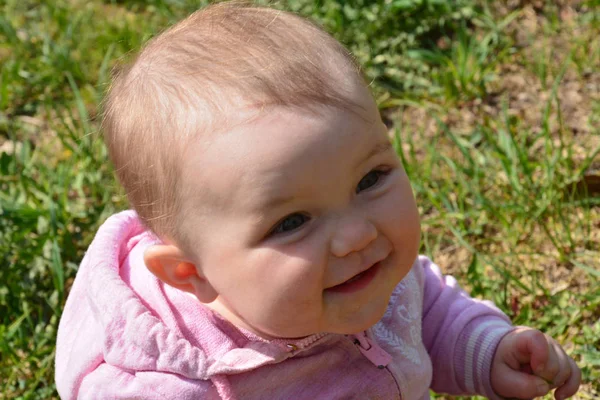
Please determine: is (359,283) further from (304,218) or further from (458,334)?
(458,334)

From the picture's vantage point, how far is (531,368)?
210 centimetres

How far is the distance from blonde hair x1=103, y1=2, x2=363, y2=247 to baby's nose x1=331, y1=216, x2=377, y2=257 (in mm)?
228

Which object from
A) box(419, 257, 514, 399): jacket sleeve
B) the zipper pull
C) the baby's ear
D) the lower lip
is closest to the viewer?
the lower lip

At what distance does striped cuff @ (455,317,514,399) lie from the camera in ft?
7.04

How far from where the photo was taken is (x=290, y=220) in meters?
1.62

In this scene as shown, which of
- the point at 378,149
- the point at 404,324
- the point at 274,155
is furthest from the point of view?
the point at 404,324

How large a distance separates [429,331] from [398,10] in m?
1.70

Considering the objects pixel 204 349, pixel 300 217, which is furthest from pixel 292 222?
pixel 204 349

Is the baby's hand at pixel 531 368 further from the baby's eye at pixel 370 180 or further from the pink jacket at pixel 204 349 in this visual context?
the baby's eye at pixel 370 180

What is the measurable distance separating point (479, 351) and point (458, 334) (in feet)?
0.26

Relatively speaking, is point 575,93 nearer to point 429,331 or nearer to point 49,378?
point 429,331

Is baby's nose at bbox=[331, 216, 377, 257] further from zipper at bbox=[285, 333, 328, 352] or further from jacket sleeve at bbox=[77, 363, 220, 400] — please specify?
jacket sleeve at bbox=[77, 363, 220, 400]

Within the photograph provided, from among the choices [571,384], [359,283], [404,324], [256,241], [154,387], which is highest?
[256,241]

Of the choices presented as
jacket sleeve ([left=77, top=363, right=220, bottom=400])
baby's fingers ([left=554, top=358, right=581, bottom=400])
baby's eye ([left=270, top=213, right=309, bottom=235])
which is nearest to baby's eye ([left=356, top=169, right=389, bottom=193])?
baby's eye ([left=270, top=213, right=309, bottom=235])
